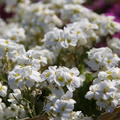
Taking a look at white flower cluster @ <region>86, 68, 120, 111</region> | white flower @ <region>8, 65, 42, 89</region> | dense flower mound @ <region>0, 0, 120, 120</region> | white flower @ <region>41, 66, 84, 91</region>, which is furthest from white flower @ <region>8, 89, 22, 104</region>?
white flower cluster @ <region>86, 68, 120, 111</region>

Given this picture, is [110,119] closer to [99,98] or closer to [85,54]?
[99,98]

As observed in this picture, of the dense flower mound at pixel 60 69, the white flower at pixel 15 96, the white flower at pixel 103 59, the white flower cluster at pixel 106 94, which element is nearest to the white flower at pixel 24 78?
the dense flower mound at pixel 60 69

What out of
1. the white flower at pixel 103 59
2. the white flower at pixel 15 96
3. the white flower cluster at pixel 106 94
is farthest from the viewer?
the white flower at pixel 103 59

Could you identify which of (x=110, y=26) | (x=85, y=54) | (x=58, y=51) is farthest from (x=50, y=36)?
(x=110, y=26)

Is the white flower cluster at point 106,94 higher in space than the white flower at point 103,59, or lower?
A: lower

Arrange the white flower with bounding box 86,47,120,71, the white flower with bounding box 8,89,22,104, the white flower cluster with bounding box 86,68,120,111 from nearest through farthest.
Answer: the white flower cluster with bounding box 86,68,120,111, the white flower with bounding box 8,89,22,104, the white flower with bounding box 86,47,120,71

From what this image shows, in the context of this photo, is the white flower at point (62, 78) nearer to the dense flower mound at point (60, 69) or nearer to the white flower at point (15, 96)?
the dense flower mound at point (60, 69)


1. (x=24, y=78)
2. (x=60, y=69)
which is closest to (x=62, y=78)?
(x=60, y=69)

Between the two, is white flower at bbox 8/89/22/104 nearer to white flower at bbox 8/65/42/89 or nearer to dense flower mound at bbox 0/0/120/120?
dense flower mound at bbox 0/0/120/120
